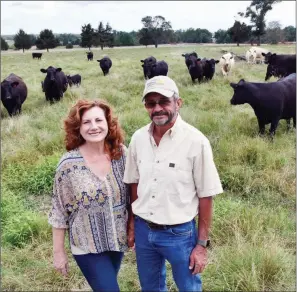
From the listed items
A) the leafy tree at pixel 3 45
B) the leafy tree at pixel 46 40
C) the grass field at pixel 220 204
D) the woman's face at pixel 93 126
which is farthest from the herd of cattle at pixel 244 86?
the leafy tree at pixel 46 40

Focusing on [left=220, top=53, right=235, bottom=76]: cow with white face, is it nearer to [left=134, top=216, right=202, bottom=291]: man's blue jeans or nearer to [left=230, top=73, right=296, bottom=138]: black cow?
[left=230, top=73, right=296, bottom=138]: black cow

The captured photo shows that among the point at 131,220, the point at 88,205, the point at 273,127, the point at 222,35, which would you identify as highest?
the point at 222,35

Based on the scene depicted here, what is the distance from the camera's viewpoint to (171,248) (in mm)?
2305

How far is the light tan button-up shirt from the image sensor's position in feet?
7.35

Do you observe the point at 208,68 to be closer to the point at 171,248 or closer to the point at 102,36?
the point at 102,36

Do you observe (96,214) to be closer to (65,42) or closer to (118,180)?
(118,180)

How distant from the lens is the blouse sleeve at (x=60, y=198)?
95.7 inches

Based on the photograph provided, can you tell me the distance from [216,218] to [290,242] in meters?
0.78

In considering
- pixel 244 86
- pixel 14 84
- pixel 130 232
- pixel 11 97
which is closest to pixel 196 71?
pixel 14 84

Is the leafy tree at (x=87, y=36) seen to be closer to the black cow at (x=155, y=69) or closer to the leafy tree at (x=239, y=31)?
the black cow at (x=155, y=69)

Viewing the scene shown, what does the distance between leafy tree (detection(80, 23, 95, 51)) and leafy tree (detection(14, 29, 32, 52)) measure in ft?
56.7

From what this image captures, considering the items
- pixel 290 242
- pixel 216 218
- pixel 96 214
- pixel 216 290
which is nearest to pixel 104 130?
pixel 96 214

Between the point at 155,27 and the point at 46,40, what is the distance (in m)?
28.0

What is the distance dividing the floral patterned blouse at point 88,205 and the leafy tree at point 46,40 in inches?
1543
